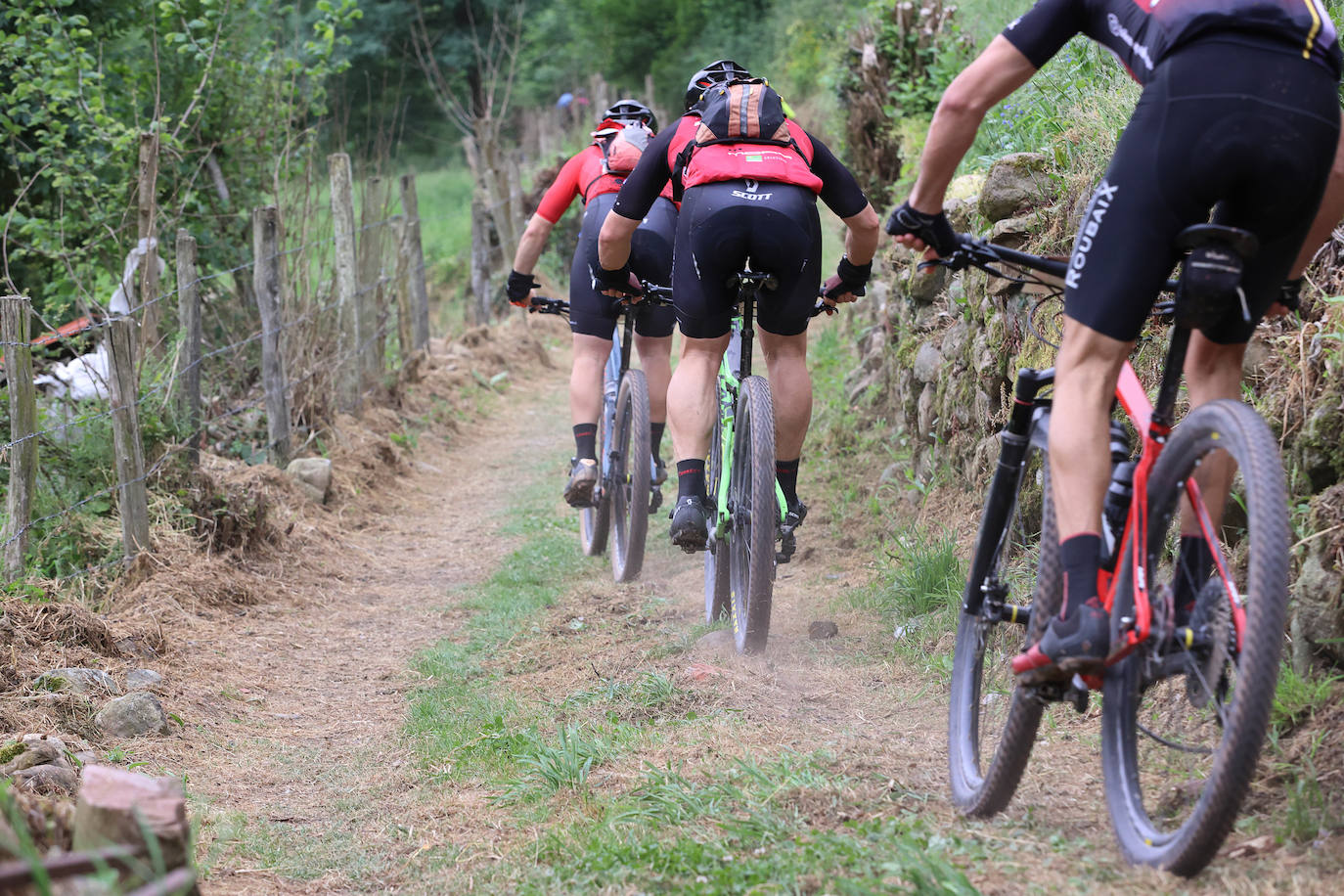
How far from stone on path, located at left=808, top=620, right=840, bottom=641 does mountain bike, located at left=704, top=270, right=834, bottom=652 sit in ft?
1.06

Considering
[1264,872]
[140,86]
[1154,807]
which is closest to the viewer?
[1264,872]

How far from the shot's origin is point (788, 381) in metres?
4.44

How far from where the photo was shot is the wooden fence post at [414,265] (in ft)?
34.5

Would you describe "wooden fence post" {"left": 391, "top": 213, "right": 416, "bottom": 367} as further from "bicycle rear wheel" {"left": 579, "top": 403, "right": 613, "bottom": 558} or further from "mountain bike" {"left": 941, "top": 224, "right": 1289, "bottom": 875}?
"mountain bike" {"left": 941, "top": 224, "right": 1289, "bottom": 875}

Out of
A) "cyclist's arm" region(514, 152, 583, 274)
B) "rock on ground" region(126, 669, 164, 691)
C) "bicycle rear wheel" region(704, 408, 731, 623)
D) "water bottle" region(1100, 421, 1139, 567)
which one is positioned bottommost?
"rock on ground" region(126, 669, 164, 691)

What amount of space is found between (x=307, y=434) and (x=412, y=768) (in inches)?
178

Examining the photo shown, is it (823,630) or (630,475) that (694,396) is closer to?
(823,630)

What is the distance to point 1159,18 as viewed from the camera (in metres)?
2.35

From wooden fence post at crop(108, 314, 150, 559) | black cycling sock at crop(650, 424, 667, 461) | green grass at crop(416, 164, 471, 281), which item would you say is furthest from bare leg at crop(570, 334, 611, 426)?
green grass at crop(416, 164, 471, 281)

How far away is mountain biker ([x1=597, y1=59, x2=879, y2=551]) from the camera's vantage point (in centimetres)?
410

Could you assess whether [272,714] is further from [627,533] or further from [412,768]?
[627,533]

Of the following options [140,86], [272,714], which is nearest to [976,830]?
[272,714]

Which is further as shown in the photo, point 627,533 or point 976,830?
point 627,533

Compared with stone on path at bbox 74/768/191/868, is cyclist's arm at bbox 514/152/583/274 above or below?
above
